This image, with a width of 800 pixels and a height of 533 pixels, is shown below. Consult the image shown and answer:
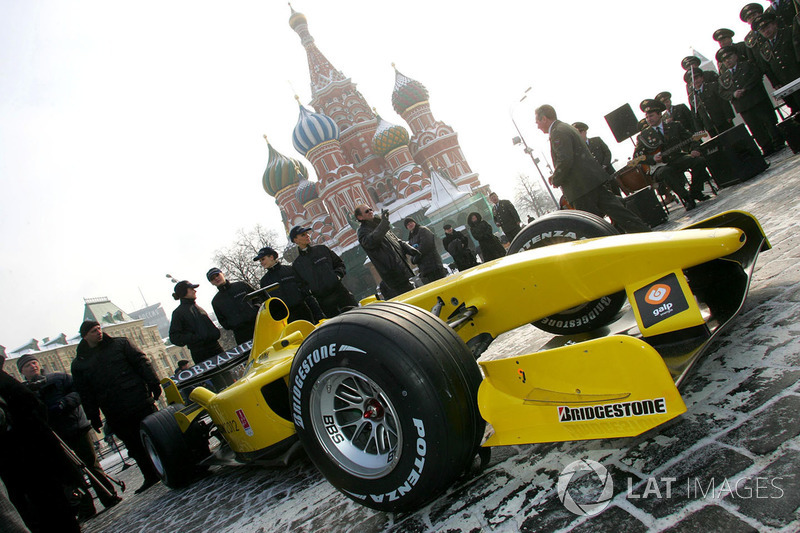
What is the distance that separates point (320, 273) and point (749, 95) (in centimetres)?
750

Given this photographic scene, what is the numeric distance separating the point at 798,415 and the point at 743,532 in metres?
0.57

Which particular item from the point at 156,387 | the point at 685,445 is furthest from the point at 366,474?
the point at 156,387

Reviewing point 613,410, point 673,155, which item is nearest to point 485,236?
point 673,155

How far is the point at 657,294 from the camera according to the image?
1.98 meters

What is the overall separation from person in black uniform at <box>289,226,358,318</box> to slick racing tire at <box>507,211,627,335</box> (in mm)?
3002

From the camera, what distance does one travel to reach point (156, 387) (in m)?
5.85

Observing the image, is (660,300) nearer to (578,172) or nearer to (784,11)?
(578,172)

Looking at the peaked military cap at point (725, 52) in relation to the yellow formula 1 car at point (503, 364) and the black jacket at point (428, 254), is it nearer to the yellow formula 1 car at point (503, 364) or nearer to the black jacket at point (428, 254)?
the black jacket at point (428, 254)

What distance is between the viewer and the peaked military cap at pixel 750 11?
710 centimetres

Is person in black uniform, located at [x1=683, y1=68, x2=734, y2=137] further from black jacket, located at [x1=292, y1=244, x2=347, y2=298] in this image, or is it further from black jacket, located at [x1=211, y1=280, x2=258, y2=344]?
black jacket, located at [x1=211, y1=280, x2=258, y2=344]

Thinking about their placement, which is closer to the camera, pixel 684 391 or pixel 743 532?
pixel 743 532

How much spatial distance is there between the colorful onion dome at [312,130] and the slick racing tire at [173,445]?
45.7 m

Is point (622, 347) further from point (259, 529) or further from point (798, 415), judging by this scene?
point (259, 529)

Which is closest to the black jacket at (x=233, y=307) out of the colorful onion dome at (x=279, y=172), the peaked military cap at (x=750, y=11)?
the peaked military cap at (x=750, y=11)
